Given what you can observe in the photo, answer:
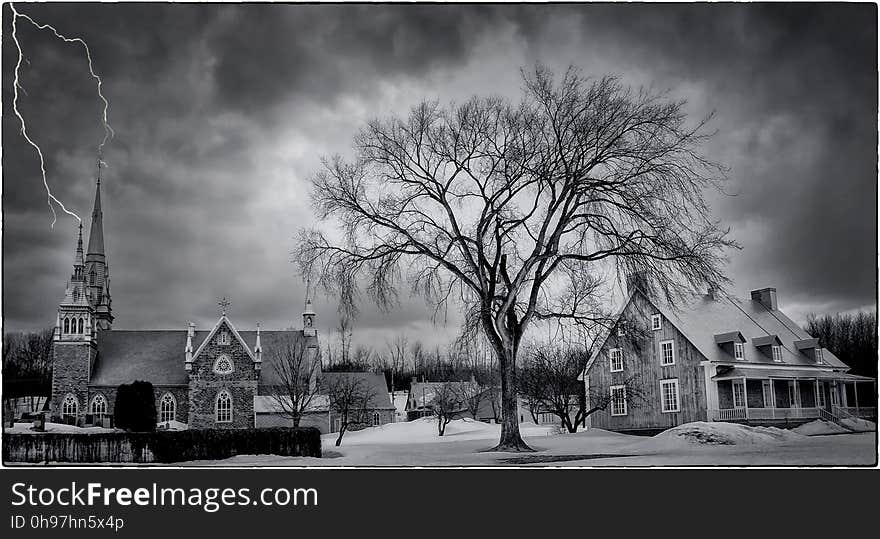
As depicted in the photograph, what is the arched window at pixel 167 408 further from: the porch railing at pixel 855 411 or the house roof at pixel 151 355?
the porch railing at pixel 855 411

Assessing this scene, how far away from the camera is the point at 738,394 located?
58.5ft

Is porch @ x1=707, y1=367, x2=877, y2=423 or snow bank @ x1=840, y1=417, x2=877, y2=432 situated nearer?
snow bank @ x1=840, y1=417, x2=877, y2=432

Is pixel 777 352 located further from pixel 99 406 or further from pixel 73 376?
pixel 73 376

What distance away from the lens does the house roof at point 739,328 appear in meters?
17.7

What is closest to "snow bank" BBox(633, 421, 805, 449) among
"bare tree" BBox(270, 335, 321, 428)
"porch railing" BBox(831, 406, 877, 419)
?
"porch railing" BBox(831, 406, 877, 419)

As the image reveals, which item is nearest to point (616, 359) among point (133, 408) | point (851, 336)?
point (851, 336)

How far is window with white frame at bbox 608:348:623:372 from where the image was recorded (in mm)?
18719

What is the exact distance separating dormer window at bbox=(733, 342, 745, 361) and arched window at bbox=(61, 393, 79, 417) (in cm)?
1430

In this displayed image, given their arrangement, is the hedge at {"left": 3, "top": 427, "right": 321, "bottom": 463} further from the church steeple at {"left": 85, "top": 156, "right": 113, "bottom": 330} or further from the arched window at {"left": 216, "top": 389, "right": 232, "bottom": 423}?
the arched window at {"left": 216, "top": 389, "right": 232, "bottom": 423}

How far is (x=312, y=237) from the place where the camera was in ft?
49.3

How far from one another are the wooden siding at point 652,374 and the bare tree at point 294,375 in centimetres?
676

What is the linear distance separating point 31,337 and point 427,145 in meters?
7.51
